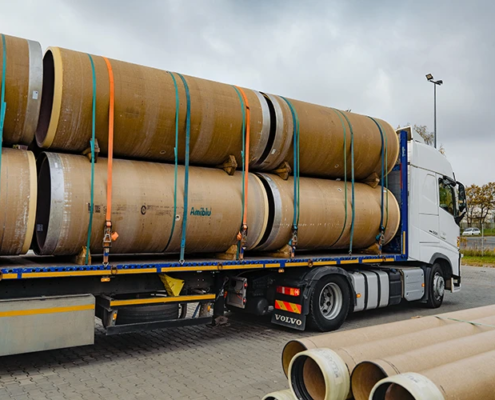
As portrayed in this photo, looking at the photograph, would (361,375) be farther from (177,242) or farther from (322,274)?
(322,274)

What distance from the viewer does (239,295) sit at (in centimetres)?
811

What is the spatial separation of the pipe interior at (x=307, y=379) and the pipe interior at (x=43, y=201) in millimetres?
3823

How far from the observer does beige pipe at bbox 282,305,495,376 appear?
4.34 meters

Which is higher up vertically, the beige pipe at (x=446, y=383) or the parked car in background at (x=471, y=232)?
the parked car in background at (x=471, y=232)

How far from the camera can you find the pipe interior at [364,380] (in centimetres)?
381

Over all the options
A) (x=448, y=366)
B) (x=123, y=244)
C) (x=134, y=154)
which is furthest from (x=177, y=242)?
(x=448, y=366)

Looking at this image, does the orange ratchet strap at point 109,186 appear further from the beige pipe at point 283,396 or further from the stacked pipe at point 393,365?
the beige pipe at point 283,396

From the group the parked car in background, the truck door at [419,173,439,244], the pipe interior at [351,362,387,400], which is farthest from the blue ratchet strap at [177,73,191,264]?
the parked car in background

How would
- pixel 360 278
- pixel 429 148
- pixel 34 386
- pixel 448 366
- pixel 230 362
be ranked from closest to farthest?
pixel 448 366
pixel 34 386
pixel 230 362
pixel 360 278
pixel 429 148

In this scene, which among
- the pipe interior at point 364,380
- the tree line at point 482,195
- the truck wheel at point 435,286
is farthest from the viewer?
the tree line at point 482,195

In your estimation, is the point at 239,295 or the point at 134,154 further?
the point at 239,295

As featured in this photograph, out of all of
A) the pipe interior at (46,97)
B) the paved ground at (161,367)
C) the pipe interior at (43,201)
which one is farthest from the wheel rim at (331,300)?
the pipe interior at (46,97)

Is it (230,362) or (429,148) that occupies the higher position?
(429,148)

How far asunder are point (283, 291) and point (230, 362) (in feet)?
7.32
